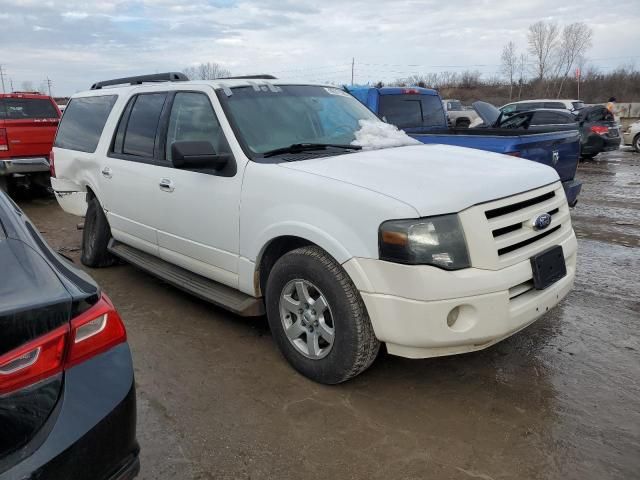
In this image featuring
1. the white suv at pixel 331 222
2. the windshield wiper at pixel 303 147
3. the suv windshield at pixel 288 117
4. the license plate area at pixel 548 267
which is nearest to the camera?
the white suv at pixel 331 222

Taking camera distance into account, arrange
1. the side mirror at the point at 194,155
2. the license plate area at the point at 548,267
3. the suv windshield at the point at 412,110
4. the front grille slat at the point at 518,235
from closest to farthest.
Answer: the front grille slat at the point at 518,235 < the license plate area at the point at 548,267 < the side mirror at the point at 194,155 < the suv windshield at the point at 412,110

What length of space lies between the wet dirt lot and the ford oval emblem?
0.97 meters

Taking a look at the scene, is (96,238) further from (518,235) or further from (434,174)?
(518,235)

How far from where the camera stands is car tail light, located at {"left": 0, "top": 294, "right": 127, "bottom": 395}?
1.53 m

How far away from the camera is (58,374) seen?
1.63m

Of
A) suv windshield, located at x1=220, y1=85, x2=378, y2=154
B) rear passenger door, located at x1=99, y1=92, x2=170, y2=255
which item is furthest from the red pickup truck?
suv windshield, located at x1=220, y1=85, x2=378, y2=154

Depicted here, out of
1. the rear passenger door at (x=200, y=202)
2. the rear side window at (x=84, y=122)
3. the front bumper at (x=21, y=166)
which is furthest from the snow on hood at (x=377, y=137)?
the front bumper at (x=21, y=166)

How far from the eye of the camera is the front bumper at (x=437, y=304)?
2.65m

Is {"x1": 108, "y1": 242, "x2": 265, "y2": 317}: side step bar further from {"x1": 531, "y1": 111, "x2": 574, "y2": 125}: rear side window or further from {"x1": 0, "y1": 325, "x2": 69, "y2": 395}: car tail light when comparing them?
{"x1": 531, "y1": 111, "x2": 574, "y2": 125}: rear side window

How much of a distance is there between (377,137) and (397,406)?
2.03 m

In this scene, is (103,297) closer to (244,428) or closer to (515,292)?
(244,428)

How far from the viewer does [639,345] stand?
3.75 meters

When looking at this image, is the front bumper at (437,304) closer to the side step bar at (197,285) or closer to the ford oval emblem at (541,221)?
the ford oval emblem at (541,221)

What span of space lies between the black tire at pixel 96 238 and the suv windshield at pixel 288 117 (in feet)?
7.75
